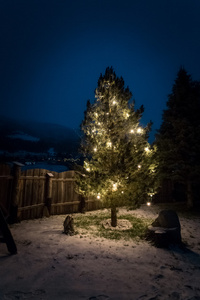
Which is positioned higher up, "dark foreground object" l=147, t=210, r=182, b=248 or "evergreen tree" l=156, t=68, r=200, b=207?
"evergreen tree" l=156, t=68, r=200, b=207

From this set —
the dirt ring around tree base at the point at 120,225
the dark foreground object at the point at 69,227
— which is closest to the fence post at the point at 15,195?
the dark foreground object at the point at 69,227

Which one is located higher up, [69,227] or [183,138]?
[183,138]

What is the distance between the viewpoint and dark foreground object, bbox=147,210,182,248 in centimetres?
513

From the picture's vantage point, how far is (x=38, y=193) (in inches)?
327

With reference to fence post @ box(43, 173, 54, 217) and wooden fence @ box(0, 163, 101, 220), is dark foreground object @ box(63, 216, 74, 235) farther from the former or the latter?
fence post @ box(43, 173, 54, 217)

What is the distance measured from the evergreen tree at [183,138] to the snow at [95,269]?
22.9ft

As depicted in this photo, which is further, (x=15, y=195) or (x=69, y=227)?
(x=15, y=195)

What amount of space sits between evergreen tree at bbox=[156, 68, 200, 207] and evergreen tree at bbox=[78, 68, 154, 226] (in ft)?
14.2

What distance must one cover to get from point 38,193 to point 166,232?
241 inches

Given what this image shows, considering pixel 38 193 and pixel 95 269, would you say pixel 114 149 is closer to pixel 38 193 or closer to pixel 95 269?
pixel 95 269

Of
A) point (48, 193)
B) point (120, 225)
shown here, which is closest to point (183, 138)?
point (120, 225)

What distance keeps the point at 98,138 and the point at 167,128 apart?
919cm

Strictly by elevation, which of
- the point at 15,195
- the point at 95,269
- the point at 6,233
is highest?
the point at 15,195

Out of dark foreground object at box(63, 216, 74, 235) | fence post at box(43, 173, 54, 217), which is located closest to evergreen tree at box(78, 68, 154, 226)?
dark foreground object at box(63, 216, 74, 235)
